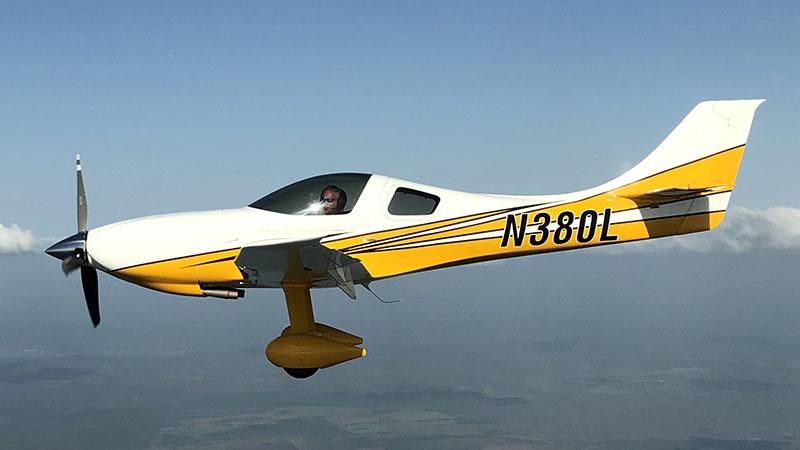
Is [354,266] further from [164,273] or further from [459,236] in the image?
[164,273]

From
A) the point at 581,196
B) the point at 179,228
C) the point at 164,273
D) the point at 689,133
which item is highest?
the point at 689,133

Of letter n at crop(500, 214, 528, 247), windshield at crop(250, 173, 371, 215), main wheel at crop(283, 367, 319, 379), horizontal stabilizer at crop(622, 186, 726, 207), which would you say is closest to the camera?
windshield at crop(250, 173, 371, 215)

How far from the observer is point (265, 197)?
12578 mm

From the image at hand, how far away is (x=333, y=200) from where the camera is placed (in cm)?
1230

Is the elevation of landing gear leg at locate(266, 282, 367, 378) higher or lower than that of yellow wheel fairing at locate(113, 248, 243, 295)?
lower

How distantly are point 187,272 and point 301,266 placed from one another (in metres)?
1.94

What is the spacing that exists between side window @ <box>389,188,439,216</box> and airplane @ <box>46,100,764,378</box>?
19 millimetres

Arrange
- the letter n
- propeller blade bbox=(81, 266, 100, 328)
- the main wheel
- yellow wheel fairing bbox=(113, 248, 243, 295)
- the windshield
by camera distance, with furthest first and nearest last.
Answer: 1. propeller blade bbox=(81, 266, 100, 328)
2. the letter n
3. the main wheel
4. the windshield
5. yellow wheel fairing bbox=(113, 248, 243, 295)

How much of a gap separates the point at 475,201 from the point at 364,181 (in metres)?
1.95

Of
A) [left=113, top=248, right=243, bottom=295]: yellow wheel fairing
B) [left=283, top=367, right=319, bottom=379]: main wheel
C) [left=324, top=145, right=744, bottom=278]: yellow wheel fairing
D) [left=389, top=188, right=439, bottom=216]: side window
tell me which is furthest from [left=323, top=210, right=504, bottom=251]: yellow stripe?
[left=283, top=367, right=319, bottom=379]: main wheel

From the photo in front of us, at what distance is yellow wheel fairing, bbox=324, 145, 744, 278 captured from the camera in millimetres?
12609

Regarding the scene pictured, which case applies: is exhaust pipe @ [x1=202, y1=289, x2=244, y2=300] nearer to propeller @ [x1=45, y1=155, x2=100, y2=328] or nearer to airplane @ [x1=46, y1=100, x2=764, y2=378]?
airplane @ [x1=46, y1=100, x2=764, y2=378]

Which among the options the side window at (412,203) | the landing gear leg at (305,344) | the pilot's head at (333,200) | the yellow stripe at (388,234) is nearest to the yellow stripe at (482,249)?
the yellow stripe at (388,234)

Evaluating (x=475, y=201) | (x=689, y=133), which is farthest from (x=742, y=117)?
(x=475, y=201)
